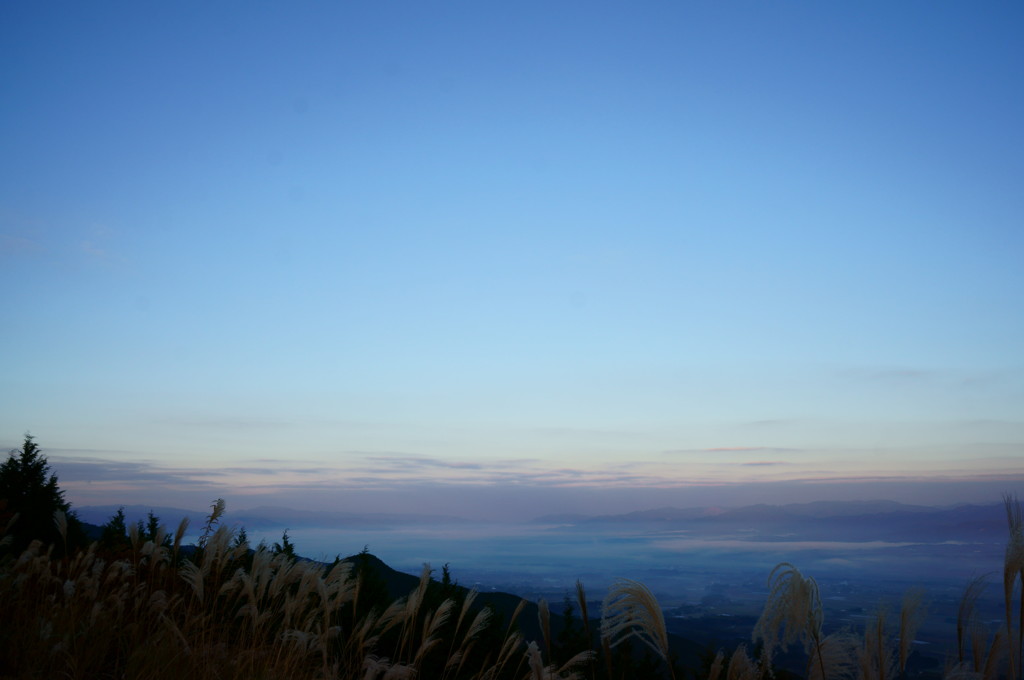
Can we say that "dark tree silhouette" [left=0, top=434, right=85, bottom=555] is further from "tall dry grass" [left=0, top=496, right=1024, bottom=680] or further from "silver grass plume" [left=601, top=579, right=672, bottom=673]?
"silver grass plume" [left=601, top=579, right=672, bottom=673]

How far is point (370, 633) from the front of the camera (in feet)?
22.8

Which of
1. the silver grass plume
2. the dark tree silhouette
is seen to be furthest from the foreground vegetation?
the dark tree silhouette

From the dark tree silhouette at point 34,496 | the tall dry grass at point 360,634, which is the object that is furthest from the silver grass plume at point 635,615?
the dark tree silhouette at point 34,496

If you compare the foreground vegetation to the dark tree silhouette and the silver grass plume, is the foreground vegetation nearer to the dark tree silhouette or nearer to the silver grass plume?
the silver grass plume

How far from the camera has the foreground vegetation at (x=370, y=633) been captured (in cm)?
430

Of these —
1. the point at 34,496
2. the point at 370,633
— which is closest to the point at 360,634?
the point at 370,633

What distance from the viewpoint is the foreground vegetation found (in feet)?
14.1

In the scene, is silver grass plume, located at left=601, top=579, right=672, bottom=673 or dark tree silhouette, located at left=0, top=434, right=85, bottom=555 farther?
dark tree silhouette, located at left=0, top=434, right=85, bottom=555

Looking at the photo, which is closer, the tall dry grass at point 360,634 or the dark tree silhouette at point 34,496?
the tall dry grass at point 360,634

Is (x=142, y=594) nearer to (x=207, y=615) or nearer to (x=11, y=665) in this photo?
(x=207, y=615)

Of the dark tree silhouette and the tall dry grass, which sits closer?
the tall dry grass

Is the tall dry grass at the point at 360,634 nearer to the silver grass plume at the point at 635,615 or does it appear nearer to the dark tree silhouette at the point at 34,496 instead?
the silver grass plume at the point at 635,615

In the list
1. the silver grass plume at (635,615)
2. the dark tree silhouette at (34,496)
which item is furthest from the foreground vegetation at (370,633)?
the dark tree silhouette at (34,496)

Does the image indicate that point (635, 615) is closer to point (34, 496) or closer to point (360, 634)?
point (360, 634)
